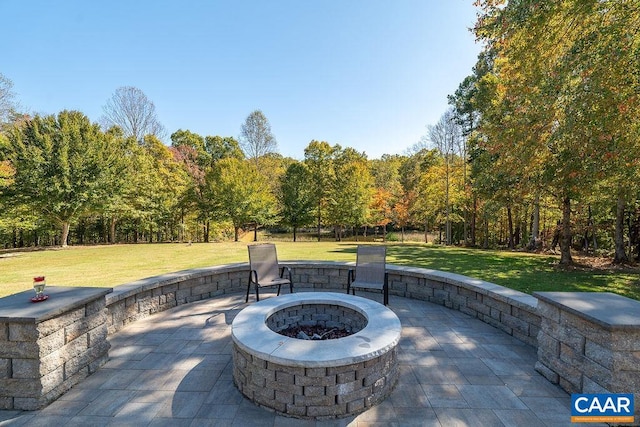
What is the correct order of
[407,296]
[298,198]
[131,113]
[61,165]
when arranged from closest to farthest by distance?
[407,296] < [61,165] < [131,113] < [298,198]

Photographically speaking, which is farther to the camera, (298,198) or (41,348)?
(298,198)

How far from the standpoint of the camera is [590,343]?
2293 millimetres

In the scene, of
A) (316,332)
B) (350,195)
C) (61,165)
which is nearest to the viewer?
(316,332)

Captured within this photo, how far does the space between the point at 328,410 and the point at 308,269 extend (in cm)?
397

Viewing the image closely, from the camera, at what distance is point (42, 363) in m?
2.36

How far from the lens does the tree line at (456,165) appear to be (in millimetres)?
5215

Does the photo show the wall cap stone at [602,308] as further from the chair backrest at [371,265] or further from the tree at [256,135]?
the tree at [256,135]

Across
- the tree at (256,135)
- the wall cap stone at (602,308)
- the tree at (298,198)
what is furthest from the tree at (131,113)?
the wall cap stone at (602,308)

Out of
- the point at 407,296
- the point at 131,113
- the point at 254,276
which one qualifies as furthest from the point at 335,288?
the point at 131,113

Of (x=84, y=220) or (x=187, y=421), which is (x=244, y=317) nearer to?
(x=187, y=421)

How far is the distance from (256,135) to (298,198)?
7.78 m

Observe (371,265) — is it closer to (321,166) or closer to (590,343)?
(590,343)

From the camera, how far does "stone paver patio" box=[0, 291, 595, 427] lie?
221cm

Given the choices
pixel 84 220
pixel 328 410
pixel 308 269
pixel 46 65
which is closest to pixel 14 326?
pixel 328 410
